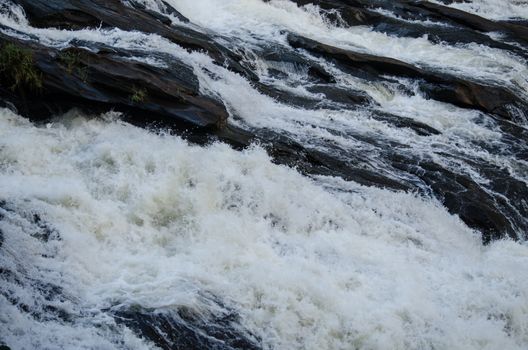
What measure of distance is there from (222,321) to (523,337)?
3622 millimetres

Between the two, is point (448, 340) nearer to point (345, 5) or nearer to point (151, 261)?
point (151, 261)

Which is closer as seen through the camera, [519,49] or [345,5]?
[519,49]

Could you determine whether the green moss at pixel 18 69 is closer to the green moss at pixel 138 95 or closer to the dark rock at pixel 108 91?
the dark rock at pixel 108 91

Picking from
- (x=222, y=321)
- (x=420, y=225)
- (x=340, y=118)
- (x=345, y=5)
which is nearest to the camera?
(x=222, y=321)

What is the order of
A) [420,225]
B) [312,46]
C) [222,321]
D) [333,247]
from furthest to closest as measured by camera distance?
[312,46]
[420,225]
[333,247]
[222,321]

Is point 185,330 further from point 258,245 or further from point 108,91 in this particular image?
point 108,91

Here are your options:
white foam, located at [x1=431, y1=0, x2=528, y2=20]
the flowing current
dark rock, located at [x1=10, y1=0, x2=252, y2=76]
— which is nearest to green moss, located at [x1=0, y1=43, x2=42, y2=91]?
the flowing current

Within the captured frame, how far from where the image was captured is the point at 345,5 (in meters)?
17.9

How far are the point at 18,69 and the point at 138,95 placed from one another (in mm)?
1676

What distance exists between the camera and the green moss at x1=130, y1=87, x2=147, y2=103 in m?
9.20

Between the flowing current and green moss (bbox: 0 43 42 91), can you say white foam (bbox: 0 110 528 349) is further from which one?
green moss (bbox: 0 43 42 91)

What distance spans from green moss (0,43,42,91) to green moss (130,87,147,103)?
129 centimetres

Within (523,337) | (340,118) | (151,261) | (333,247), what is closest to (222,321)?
(151,261)

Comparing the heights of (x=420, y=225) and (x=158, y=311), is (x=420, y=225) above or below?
above
